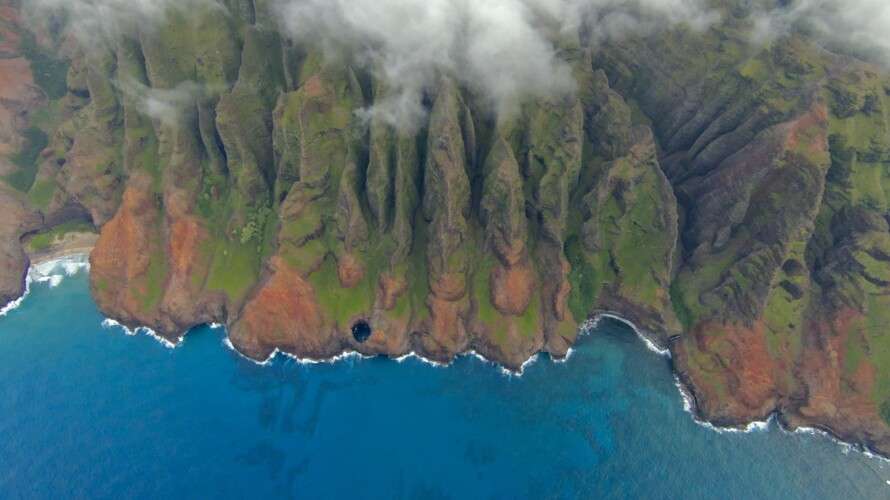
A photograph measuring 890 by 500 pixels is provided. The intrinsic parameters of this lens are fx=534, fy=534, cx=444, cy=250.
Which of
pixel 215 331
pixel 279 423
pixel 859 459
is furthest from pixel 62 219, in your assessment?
pixel 859 459

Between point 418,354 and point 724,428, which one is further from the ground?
point 724,428

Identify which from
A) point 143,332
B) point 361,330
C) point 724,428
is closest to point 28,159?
point 143,332

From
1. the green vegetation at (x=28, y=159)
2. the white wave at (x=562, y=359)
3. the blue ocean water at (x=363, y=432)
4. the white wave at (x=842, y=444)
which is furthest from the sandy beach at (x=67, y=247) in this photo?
the white wave at (x=842, y=444)

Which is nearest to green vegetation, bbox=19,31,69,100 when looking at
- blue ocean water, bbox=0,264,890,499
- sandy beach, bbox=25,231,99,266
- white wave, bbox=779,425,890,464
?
sandy beach, bbox=25,231,99,266

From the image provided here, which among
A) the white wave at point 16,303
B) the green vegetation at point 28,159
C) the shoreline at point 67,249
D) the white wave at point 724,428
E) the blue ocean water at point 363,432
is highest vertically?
the green vegetation at point 28,159

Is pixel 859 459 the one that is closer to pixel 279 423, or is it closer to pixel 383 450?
pixel 383 450

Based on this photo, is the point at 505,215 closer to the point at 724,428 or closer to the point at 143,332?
the point at 724,428

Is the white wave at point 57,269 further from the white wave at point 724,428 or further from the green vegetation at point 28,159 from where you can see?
the white wave at point 724,428

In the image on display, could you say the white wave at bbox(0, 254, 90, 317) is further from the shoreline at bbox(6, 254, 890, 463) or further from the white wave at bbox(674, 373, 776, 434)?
the white wave at bbox(674, 373, 776, 434)
